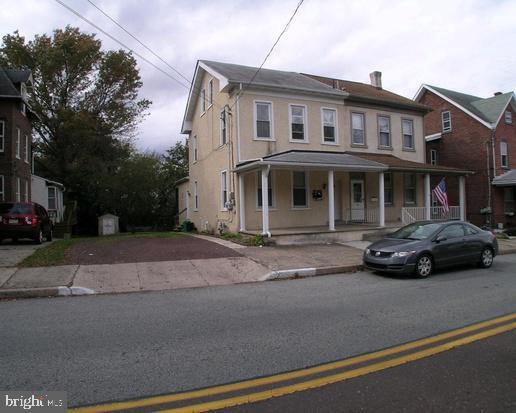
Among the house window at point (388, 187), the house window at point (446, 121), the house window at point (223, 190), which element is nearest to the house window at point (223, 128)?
the house window at point (223, 190)

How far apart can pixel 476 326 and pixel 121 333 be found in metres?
4.89

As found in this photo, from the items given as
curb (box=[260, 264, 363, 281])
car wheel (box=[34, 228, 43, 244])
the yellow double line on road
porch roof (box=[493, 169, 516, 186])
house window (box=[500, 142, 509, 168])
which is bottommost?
the yellow double line on road

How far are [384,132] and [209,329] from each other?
18345 millimetres

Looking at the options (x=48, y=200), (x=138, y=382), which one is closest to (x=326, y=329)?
(x=138, y=382)

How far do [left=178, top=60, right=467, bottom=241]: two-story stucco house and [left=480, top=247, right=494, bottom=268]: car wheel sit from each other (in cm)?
571

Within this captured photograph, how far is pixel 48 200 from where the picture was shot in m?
28.2

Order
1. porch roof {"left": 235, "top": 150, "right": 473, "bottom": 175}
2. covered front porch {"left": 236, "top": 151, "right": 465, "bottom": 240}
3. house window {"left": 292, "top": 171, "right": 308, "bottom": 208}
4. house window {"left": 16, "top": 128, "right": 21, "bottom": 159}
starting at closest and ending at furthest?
1. porch roof {"left": 235, "top": 150, "right": 473, "bottom": 175}
2. covered front porch {"left": 236, "top": 151, "right": 465, "bottom": 240}
3. house window {"left": 292, "top": 171, "right": 308, "bottom": 208}
4. house window {"left": 16, "top": 128, "right": 21, "bottom": 159}

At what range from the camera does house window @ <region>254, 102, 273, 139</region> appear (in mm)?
17516

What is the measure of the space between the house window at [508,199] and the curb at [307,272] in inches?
773

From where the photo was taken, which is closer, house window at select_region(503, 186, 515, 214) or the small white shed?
house window at select_region(503, 186, 515, 214)

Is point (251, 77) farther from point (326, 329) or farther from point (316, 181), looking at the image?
point (326, 329)

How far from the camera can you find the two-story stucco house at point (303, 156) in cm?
1692

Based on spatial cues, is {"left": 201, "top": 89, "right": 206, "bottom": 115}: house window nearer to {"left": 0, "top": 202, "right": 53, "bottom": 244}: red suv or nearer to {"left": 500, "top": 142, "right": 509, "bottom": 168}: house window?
{"left": 0, "top": 202, "right": 53, "bottom": 244}: red suv

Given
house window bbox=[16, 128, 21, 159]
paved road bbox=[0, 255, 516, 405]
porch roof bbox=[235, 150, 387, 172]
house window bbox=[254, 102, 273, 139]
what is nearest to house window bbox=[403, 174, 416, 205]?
porch roof bbox=[235, 150, 387, 172]
